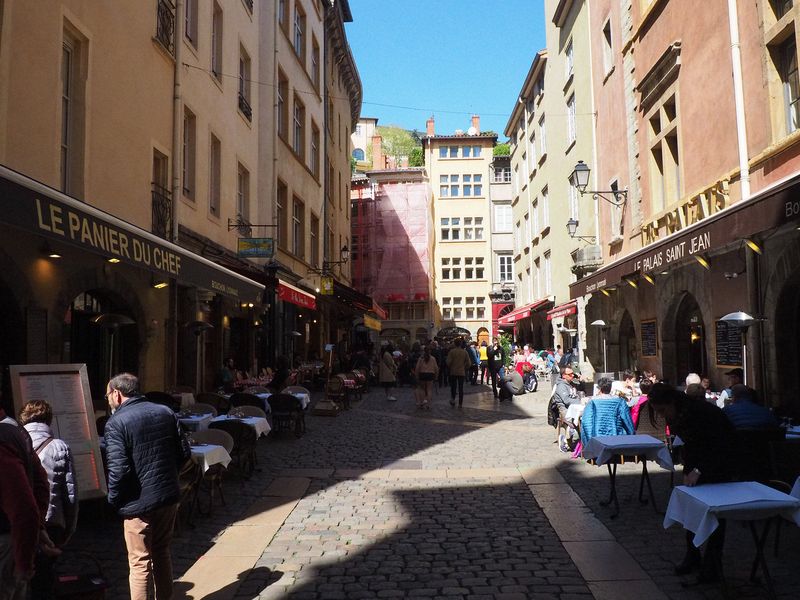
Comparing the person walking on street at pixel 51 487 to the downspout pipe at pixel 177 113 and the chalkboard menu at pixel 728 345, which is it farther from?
the chalkboard menu at pixel 728 345

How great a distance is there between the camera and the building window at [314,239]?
25.1 meters

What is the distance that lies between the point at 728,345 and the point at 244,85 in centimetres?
1348

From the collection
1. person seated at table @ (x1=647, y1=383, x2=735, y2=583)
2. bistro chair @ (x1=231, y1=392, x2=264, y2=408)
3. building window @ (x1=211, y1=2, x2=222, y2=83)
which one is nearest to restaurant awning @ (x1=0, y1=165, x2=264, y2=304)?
bistro chair @ (x1=231, y1=392, x2=264, y2=408)

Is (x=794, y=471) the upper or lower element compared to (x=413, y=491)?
upper

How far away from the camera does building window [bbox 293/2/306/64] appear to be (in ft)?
73.8

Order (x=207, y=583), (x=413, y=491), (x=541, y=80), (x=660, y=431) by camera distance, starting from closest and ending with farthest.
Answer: (x=207, y=583)
(x=413, y=491)
(x=660, y=431)
(x=541, y=80)

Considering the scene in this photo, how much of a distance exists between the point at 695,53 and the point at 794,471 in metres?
9.12

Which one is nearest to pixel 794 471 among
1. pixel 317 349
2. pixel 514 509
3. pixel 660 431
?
pixel 514 509

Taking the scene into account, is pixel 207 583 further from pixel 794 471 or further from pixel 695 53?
pixel 695 53

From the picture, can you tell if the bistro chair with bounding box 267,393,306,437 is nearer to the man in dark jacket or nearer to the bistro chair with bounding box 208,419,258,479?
the bistro chair with bounding box 208,419,258,479

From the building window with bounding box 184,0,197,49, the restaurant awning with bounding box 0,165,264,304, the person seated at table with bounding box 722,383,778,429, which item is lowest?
the person seated at table with bounding box 722,383,778,429

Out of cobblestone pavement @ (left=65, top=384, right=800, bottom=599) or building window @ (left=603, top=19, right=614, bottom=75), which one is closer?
cobblestone pavement @ (left=65, top=384, right=800, bottom=599)

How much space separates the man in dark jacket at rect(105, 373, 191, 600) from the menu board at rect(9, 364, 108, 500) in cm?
201

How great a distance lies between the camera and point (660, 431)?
339 inches
